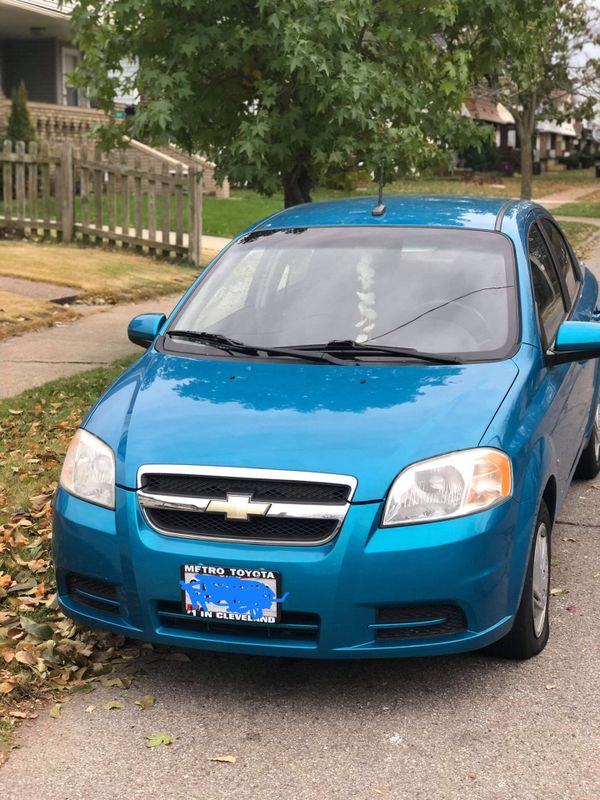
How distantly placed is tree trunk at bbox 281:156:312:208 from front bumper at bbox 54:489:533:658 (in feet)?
19.7

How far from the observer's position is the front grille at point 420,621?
3.66m

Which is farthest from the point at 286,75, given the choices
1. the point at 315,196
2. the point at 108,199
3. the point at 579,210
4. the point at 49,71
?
the point at 315,196

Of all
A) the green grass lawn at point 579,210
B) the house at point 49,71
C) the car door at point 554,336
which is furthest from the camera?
the green grass lawn at point 579,210

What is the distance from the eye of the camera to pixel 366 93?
812 cm

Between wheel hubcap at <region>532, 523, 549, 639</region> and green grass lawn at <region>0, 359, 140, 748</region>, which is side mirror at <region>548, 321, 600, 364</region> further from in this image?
green grass lawn at <region>0, 359, 140, 748</region>

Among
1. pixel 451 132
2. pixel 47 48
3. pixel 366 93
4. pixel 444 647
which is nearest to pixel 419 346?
pixel 444 647

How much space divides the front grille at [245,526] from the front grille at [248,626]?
25 centimetres

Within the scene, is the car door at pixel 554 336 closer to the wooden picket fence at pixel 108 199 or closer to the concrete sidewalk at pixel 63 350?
the concrete sidewalk at pixel 63 350

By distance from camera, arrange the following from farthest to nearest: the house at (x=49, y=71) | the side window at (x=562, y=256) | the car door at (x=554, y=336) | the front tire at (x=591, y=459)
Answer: the house at (x=49, y=71) < the front tire at (x=591, y=459) < the side window at (x=562, y=256) < the car door at (x=554, y=336)

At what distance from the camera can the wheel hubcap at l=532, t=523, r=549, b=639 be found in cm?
413

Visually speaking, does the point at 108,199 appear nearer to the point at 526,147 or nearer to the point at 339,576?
the point at 339,576

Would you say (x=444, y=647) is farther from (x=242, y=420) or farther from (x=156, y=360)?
(x=156, y=360)

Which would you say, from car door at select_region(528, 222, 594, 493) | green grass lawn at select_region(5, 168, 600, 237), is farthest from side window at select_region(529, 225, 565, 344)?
green grass lawn at select_region(5, 168, 600, 237)

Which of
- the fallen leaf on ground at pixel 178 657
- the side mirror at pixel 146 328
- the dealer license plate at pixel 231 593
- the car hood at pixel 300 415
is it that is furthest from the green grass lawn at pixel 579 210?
the dealer license plate at pixel 231 593
